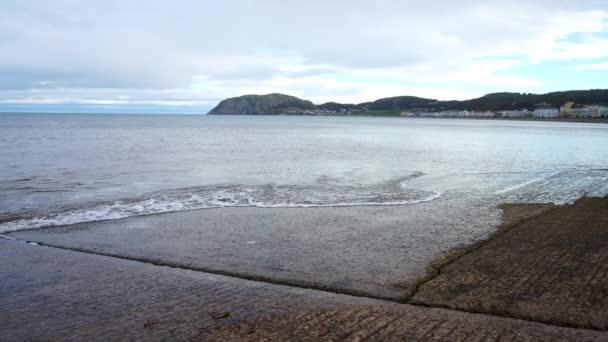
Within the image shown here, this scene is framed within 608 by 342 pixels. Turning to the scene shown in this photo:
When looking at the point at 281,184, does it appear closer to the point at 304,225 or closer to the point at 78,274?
the point at 304,225

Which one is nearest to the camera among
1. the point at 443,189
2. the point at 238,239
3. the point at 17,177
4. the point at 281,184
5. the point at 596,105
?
the point at 238,239

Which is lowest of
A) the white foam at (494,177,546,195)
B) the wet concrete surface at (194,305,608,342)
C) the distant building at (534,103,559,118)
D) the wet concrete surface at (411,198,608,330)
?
the white foam at (494,177,546,195)

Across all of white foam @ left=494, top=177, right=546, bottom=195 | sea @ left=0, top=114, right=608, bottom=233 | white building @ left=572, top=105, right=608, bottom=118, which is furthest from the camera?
white building @ left=572, top=105, right=608, bottom=118

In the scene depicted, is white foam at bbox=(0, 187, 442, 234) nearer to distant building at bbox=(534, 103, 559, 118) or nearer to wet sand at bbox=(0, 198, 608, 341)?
wet sand at bbox=(0, 198, 608, 341)

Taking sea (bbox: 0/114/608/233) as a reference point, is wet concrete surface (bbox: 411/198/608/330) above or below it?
above

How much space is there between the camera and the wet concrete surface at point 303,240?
7.04 meters

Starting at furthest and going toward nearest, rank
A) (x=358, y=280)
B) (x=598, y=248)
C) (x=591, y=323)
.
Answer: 1. (x=598, y=248)
2. (x=358, y=280)
3. (x=591, y=323)

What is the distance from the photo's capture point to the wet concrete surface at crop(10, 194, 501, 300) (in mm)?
7039

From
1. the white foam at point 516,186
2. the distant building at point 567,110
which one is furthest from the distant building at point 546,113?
the white foam at point 516,186

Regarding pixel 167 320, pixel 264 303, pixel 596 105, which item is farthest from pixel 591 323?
pixel 596 105

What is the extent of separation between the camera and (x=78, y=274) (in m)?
7.01

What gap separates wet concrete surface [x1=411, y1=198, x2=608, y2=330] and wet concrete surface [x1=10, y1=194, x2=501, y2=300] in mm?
521

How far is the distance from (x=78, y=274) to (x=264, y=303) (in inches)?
117

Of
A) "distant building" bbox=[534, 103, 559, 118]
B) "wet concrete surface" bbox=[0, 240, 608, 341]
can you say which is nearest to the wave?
"wet concrete surface" bbox=[0, 240, 608, 341]
